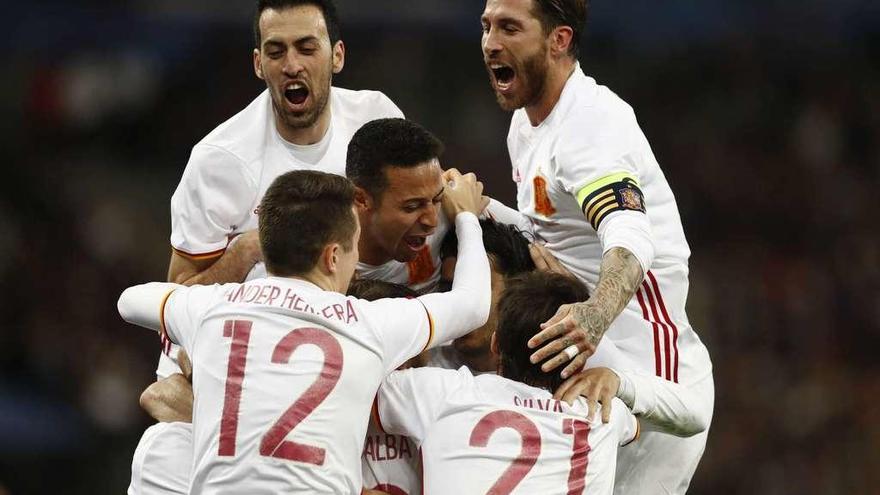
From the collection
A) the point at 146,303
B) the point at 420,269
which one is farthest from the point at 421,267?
the point at 146,303

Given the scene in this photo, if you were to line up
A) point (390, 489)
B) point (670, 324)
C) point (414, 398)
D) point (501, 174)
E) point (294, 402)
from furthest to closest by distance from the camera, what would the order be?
point (501, 174) → point (670, 324) → point (390, 489) → point (414, 398) → point (294, 402)

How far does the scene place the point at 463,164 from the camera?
12812 millimetres

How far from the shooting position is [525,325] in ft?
14.6

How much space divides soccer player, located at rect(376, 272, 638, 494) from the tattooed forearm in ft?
0.46

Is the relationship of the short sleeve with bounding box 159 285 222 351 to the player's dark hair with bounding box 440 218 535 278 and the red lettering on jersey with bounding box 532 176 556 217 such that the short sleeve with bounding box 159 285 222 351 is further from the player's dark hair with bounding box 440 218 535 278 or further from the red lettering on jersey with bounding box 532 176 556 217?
the red lettering on jersey with bounding box 532 176 556 217

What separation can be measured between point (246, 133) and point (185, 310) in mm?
1188

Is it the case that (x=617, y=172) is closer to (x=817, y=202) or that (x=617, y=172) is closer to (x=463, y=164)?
(x=463, y=164)

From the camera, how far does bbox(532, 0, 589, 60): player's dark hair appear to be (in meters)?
5.39

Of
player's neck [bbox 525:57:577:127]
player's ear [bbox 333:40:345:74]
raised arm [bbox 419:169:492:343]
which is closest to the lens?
raised arm [bbox 419:169:492:343]

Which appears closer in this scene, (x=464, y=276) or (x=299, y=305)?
(x=299, y=305)

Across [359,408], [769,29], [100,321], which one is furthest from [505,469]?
[769,29]

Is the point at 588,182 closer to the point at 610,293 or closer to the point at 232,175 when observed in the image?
the point at 610,293

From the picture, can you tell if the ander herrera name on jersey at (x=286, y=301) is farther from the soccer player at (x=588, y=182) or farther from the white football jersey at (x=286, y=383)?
the soccer player at (x=588, y=182)

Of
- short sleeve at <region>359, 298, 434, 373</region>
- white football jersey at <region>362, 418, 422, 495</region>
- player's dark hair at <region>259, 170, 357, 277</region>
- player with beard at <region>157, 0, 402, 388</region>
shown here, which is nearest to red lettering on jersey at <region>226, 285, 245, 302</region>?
player's dark hair at <region>259, 170, 357, 277</region>
